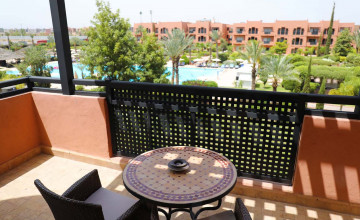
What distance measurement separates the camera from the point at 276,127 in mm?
2654

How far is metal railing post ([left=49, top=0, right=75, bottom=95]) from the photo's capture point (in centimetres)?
310

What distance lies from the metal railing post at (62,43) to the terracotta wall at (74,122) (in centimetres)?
19

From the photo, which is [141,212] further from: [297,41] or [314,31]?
[314,31]

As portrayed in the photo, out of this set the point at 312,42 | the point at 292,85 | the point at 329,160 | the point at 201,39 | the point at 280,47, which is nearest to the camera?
the point at 329,160

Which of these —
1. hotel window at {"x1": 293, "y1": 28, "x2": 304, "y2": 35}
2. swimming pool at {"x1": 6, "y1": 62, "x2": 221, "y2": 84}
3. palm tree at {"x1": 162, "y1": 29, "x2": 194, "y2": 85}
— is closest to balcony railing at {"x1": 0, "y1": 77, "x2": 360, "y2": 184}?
palm tree at {"x1": 162, "y1": 29, "x2": 194, "y2": 85}

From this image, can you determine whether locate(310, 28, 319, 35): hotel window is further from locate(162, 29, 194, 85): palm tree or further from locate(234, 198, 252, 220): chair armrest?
locate(234, 198, 252, 220): chair armrest

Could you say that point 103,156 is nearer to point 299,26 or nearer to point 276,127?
point 276,127

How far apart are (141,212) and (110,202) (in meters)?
0.37

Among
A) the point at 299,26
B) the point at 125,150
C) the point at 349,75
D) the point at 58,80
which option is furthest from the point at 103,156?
the point at 299,26

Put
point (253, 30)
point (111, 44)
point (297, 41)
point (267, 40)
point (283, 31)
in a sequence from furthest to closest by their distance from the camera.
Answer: point (253, 30) → point (267, 40) → point (297, 41) → point (283, 31) → point (111, 44)

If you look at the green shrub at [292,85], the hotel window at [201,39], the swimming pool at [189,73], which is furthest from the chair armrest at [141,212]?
the hotel window at [201,39]

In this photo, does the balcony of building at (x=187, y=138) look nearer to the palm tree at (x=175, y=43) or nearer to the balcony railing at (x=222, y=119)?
the balcony railing at (x=222, y=119)

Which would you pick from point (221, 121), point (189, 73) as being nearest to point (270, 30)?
point (189, 73)

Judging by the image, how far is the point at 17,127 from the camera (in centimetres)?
352
